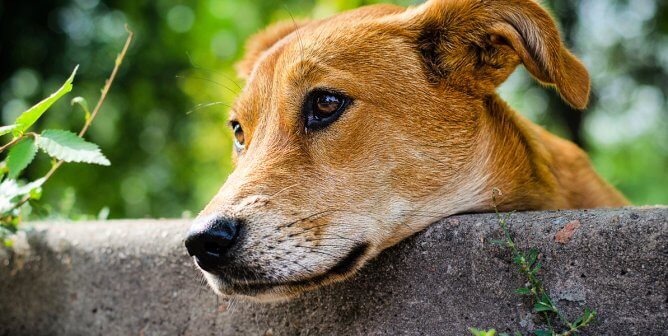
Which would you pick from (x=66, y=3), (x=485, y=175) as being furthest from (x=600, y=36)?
(x=485, y=175)

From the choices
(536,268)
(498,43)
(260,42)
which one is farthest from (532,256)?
(260,42)

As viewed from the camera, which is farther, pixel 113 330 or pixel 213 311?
pixel 113 330

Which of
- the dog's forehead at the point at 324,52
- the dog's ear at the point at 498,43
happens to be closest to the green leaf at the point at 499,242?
the dog's ear at the point at 498,43

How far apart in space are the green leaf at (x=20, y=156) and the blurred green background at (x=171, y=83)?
4651mm

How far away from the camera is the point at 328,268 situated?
2.47 metres

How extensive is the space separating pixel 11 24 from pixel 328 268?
8414mm

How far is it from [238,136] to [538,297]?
1.72m

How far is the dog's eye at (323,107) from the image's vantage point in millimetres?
2713

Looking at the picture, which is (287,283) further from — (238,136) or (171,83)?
(171,83)

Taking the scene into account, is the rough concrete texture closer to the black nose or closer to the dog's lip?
the dog's lip

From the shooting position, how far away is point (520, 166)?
2920 mm

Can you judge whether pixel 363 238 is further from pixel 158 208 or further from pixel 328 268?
pixel 158 208

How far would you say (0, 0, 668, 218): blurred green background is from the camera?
9.58m

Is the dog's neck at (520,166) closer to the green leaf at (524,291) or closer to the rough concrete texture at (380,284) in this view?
the rough concrete texture at (380,284)
